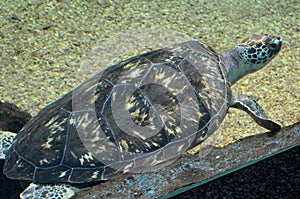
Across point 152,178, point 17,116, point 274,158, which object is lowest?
point 274,158

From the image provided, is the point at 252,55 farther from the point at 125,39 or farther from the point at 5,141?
the point at 5,141

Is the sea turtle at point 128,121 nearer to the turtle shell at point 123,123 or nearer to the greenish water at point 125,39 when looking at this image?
the turtle shell at point 123,123

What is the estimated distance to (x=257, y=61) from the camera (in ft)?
7.78

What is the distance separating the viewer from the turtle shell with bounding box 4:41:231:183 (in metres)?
1.65

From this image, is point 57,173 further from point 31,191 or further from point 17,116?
point 17,116

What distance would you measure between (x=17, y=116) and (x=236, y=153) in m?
1.14

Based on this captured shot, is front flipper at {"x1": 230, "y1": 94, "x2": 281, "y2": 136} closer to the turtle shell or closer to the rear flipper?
the turtle shell

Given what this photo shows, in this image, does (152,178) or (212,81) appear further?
(212,81)

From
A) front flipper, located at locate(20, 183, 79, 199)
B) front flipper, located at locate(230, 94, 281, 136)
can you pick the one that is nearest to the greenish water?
front flipper, located at locate(230, 94, 281, 136)

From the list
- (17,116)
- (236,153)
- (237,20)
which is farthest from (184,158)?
(237,20)

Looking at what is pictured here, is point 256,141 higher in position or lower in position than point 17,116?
lower

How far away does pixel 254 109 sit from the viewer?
193 cm

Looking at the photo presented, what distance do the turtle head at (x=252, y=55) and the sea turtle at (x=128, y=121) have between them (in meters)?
0.27

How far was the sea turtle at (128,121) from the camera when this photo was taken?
1.65m
